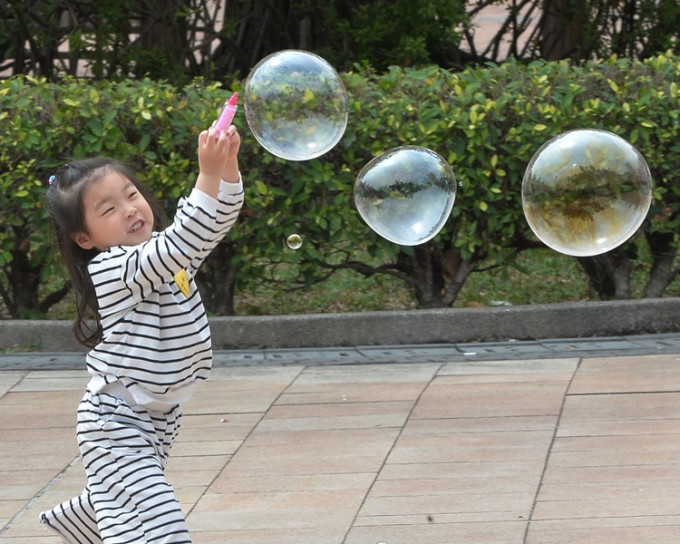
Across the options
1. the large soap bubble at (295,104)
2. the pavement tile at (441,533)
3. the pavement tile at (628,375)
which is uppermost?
the large soap bubble at (295,104)

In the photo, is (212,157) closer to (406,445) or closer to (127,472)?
(127,472)

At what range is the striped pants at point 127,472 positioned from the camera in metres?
3.12

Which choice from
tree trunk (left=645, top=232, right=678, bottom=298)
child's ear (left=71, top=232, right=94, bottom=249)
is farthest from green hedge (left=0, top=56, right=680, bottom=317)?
child's ear (left=71, top=232, right=94, bottom=249)

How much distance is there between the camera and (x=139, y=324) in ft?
10.6

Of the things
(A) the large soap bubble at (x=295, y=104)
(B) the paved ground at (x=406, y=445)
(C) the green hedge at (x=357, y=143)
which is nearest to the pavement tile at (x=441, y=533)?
(B) the paved ground at (x=406, y=445)

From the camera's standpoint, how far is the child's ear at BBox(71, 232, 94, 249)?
11.1 ft

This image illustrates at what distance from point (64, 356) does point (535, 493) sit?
10.7 ft

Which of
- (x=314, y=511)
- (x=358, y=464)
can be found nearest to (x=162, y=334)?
(x=314, y=511)

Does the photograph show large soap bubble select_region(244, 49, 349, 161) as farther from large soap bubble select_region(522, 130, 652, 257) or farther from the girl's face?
the girl's face

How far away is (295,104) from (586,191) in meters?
1.15

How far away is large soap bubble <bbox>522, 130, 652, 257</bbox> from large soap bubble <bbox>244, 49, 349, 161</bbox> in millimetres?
811

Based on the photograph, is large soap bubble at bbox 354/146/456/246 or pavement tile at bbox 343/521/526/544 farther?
large soap bubble at bbox 354/146/456/246

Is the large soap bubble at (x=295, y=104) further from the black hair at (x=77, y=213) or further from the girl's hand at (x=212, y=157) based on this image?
the girl's hand at (x=212, y=157)

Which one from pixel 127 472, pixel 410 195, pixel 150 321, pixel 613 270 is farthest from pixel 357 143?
pixel 127 472
